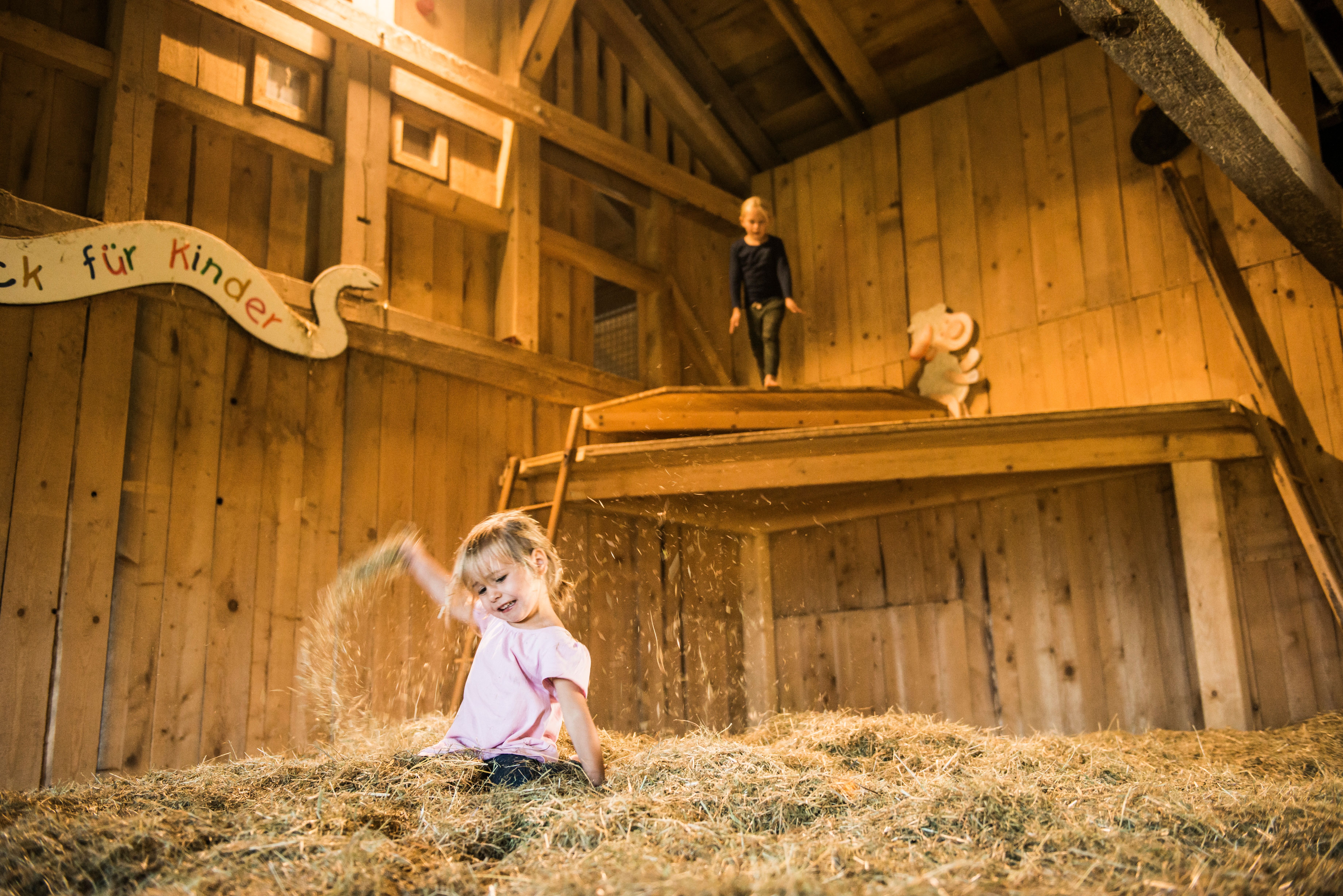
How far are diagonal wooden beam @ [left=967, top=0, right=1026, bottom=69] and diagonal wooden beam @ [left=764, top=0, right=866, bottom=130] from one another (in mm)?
906

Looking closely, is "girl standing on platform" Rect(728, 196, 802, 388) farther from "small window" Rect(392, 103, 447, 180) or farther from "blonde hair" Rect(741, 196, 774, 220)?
"small window" Rect(392, 103, 447, 180)

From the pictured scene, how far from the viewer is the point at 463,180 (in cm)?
525

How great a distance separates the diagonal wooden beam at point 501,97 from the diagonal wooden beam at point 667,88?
0.20 metres

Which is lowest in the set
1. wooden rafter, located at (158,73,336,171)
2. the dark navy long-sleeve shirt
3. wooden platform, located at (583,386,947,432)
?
wooden platform, located at (583,386,947,432)

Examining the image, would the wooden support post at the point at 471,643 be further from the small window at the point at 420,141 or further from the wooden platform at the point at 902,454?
the small window at the point at 420,141

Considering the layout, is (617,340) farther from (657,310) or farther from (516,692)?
(516,692)

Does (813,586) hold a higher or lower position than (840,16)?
lower

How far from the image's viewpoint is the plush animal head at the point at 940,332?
5.64 meters

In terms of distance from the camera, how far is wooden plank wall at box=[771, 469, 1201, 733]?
4730mm

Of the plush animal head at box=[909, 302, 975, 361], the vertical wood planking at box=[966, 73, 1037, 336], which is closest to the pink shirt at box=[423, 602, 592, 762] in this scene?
the plush animal head at box=[909, 302, 975, 361]

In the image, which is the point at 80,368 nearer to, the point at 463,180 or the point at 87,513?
the point at 87,513

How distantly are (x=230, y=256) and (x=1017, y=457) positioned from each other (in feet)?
11.2

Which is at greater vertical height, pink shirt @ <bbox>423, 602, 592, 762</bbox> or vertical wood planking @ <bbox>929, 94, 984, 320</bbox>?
vertical wood planking @ <bbox>929, 94, 984, 320</bbox>

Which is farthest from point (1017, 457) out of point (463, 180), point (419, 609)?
point (463, 180)
